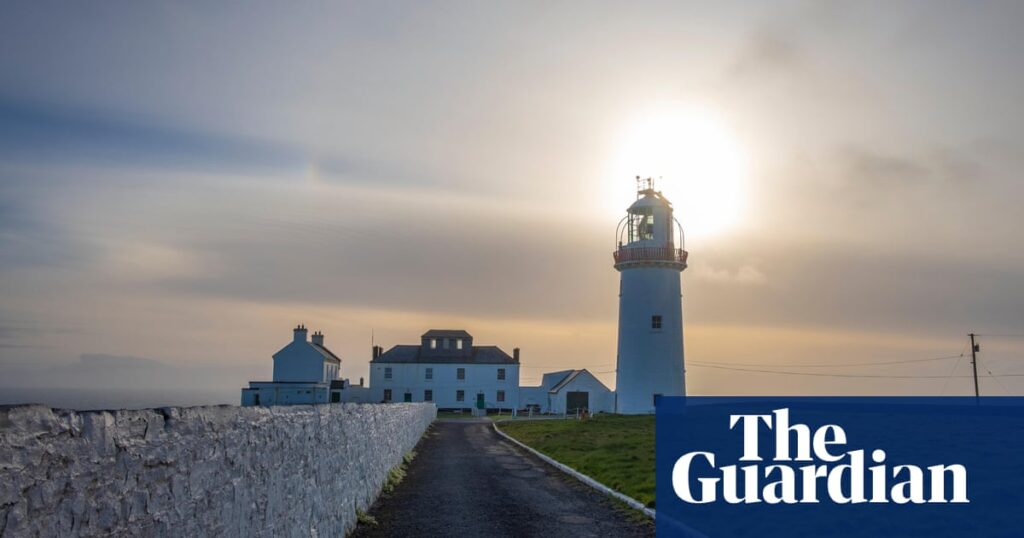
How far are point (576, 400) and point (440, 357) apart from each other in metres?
14.9

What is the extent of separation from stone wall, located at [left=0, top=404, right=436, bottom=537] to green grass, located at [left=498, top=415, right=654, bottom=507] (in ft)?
22.4

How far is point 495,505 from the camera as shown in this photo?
14609 mm

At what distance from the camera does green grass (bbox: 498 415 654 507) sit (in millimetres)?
16611

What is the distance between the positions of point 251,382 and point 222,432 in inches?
2059

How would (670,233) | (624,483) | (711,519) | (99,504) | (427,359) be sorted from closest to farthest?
(99,504)
(711,519)
(624,483)
(670,233)
(427,359)

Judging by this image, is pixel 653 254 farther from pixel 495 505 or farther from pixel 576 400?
pixel 495 505

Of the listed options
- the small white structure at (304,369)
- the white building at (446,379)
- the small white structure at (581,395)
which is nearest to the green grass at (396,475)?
the small white structure at (304,369)

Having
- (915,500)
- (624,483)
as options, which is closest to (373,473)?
(624,483)

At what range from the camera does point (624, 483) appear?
53.8 ft

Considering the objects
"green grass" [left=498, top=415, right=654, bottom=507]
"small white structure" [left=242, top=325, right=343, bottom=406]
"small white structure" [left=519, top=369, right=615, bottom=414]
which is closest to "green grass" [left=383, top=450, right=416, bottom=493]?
"green grass" [left=498, top=415, right=654, bottom=507]

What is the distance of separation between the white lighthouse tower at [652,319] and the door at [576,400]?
14182 mm

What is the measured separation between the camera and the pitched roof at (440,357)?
70312mm

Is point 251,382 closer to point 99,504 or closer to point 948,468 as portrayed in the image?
point 948,468

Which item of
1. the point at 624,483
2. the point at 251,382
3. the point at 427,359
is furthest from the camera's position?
the point at 427,359
